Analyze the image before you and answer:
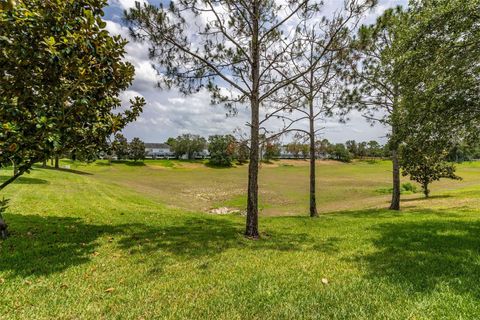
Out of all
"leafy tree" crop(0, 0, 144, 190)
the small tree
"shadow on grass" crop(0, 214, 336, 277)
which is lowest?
"shadow on grass" crop(0, 214, 336, 277)

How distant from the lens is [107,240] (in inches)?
298

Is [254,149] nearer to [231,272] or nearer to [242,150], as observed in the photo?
[242,150]

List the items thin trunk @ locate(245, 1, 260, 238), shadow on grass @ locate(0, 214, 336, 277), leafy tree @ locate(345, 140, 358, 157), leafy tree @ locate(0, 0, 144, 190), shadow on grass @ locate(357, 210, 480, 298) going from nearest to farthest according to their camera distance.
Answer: shadow on grass @ locate(357, 210, 480, 298) < leafy tree @ locate(0, 0, 144, 190) < shadow on grass @ locate(0, 214, 336, 277) < thin trunk @ locate(245, 1, 260, 238) < leafy tree @ locate(345, 140, 358, 157)

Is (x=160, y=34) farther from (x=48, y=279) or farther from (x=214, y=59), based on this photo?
(x=48, y=279)

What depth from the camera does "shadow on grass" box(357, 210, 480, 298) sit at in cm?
476

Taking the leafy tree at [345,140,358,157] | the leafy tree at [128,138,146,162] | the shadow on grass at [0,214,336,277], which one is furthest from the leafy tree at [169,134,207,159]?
the shadow on grass at [0,214,336,277]

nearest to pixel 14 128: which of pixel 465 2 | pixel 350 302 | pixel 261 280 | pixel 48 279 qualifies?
pixel 48 279

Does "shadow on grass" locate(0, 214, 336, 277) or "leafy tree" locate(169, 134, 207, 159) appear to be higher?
"leafy tree" locate(169, 134, 207, 159)

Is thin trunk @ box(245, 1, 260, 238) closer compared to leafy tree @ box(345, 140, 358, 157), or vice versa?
thin trunk @ box(245, 1, 260, 238)

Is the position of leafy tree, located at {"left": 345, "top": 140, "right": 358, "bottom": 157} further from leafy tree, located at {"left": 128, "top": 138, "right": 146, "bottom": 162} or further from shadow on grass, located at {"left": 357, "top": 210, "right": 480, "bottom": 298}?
shadow on grass, located at {"left": 357, "top": 210, "right": 480, "bottom": 298}

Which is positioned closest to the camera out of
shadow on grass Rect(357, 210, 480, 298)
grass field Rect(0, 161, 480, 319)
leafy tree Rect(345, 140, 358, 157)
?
grass field Rect(0, 161, 480, 319)

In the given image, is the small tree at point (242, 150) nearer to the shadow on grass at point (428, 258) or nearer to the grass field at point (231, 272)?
the grass field at point (231, 272)

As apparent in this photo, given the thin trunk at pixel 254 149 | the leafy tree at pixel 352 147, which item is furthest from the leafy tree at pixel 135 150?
the leafy tree at pixel 352 147

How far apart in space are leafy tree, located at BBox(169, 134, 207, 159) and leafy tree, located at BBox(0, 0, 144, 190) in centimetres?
9967
